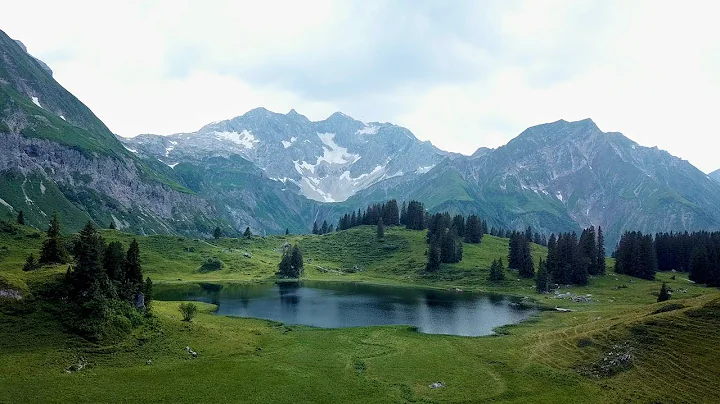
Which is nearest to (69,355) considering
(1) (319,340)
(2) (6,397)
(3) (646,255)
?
(2) (6,397)

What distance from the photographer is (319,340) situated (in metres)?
80.2

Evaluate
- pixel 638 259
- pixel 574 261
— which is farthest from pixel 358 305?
pixel 638 259

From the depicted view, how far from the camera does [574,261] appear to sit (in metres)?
183

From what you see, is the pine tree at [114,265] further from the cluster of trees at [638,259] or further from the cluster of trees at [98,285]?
the cluster of trees at [638,259]

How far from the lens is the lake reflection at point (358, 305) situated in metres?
105

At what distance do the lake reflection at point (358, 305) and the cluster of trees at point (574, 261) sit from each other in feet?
131

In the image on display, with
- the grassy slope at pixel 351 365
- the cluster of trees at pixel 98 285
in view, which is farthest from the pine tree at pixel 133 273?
the grassy slope at pixel 351 365

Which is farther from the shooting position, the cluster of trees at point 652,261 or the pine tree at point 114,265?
the cluster of trees at point 652,261

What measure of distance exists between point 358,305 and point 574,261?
104808mm

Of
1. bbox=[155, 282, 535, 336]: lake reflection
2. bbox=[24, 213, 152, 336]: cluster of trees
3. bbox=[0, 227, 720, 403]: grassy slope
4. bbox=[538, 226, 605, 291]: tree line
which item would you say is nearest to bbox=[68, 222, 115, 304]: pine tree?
bbox=[24, 213, 152, 336]: cluster of trees

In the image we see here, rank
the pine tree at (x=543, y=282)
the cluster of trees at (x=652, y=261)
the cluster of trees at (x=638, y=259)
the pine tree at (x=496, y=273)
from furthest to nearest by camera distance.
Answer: the cluster of trees at (x=638, y=259), the pine tree at (x=496, y=273), the pine tree at (x=543, y=282), the cluster of trees at (x=652, y=261)

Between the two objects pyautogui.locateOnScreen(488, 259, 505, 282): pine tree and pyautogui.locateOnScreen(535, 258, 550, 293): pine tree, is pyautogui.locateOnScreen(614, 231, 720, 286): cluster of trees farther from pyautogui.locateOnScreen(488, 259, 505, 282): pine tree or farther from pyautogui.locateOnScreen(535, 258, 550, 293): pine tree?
pyautogui.locateOnScreen(488, 259, 505, 282): pine tree

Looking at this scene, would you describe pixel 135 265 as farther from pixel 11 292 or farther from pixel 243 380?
pixel 243 380

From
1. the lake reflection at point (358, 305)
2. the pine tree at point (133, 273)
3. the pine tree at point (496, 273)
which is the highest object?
the pine tree at point (133, 273)
